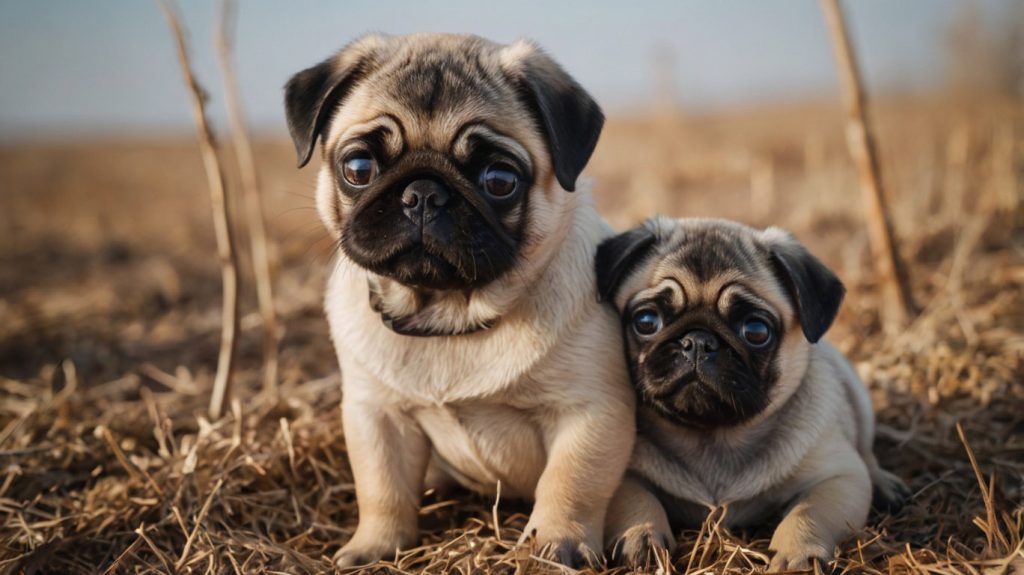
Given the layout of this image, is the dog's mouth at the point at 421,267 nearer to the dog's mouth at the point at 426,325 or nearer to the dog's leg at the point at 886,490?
the dog's mouth at the point at 426,325

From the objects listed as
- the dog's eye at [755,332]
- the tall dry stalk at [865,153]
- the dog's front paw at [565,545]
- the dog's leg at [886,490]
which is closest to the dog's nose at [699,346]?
the dog's eye at [755,332]

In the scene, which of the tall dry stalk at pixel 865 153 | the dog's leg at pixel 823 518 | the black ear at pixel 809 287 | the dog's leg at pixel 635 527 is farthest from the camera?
the tall dry stalk at pixel 865 153

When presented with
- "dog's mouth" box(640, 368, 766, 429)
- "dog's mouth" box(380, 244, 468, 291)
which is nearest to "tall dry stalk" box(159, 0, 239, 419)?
"dog's mouth" box(380, 244, 468, 291)

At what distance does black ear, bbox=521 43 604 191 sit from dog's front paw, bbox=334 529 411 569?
55.3 inches

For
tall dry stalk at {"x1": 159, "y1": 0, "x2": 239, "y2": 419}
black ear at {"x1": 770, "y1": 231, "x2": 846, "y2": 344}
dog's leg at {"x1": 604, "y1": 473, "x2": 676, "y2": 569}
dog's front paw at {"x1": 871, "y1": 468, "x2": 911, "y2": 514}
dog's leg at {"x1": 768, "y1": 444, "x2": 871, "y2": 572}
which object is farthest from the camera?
tall dry stalk at {"x1": 159, "y1": 0, "x2": 239, "y2": 419}

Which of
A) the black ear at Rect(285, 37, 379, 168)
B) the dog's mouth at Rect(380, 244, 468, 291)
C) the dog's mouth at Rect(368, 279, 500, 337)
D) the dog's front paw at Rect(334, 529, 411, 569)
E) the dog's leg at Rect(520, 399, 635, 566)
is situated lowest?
the dog's front paw at Rect(334, 529, 411, 569)

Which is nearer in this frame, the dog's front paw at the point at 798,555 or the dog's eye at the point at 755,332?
the dog's front paw at the point at 798,555

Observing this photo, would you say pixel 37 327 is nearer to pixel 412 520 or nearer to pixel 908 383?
pixel 412 520

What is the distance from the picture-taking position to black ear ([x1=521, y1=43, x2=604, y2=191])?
109 inches

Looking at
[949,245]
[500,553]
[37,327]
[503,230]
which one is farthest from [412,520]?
[949,245]

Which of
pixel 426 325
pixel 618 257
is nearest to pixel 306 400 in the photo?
pixel 426 325

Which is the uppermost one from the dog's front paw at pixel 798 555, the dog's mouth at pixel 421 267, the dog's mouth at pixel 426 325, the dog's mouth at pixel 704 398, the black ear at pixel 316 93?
the black ear at pixel 316 93

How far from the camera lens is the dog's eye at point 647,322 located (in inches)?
119

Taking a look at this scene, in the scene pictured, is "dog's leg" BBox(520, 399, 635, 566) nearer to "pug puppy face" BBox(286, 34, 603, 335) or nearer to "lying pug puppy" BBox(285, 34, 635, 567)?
"lying pug puppy" BBox(285, 34, 635, 567)
